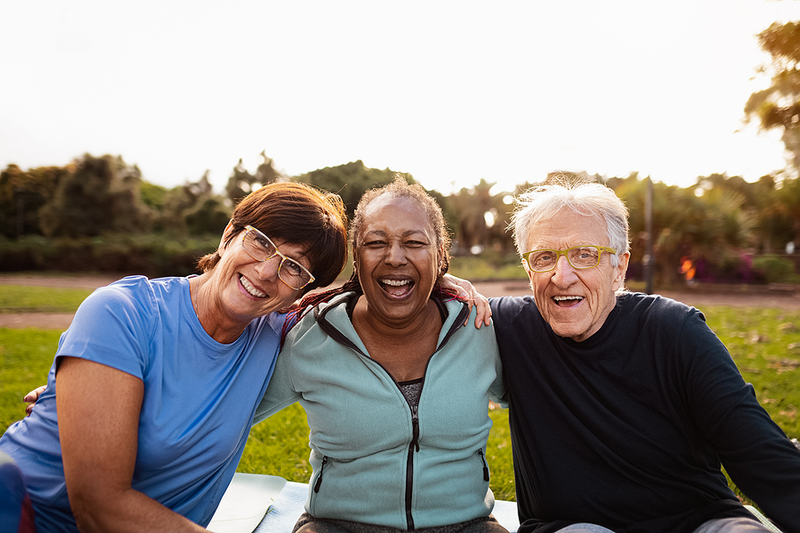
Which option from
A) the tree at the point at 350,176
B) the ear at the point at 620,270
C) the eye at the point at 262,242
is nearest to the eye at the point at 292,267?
the eye at the point at 262,242

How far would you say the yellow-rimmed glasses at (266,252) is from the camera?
228cm

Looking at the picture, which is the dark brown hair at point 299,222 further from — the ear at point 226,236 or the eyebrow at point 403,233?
the eyebrow at point 403,233

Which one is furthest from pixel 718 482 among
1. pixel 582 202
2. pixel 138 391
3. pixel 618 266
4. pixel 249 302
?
pixel 138 391

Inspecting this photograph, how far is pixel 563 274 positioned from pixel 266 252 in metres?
1.44

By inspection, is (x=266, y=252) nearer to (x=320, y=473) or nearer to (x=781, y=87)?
(x=320, y=473)

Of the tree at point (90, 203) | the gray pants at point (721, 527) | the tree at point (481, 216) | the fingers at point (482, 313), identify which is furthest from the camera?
the tree at point (481, 216)

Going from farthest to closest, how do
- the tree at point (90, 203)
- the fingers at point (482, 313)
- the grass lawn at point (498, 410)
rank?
the tree at point (90, 203) < the grass lawn at point (498, 410) < the fingers at point (482, 313)

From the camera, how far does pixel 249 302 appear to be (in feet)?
7.28

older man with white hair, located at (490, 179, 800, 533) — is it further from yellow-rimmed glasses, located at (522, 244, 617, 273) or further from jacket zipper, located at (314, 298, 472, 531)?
jacket zipper, located at (314, 298, 472, 531)

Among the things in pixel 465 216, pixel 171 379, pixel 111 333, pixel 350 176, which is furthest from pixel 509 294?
pixel 465 216

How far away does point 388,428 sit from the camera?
2.31 m

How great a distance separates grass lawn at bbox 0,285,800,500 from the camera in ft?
16.1

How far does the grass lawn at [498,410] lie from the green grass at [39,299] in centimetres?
385

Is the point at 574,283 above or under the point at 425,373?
above
